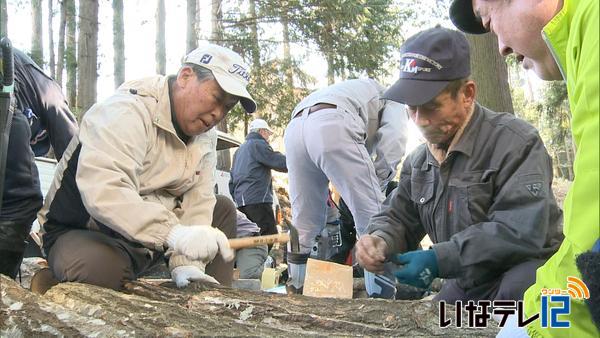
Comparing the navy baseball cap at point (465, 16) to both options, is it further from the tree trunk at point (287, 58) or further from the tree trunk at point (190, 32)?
the tree trunk at point (287, 58)

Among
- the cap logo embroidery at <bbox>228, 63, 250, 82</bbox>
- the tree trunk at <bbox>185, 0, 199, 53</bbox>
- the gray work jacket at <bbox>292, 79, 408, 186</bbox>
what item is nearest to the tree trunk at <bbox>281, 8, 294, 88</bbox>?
the tree trunk at <bbox>185, 0, 199, 53</bbox>

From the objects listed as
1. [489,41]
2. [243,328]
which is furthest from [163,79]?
[489,41]

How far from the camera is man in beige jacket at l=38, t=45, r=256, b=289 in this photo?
8.96ft

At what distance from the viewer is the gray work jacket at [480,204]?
245cm

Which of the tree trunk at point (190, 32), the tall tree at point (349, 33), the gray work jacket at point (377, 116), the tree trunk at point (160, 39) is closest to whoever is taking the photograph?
the gray work jacket at point (377, 116)

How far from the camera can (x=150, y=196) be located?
3.10 metres

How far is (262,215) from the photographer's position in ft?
25.4

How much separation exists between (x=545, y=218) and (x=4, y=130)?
2.15m

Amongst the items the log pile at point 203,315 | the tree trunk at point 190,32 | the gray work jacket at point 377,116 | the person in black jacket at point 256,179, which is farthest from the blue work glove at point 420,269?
the tree trunk at point 190,32

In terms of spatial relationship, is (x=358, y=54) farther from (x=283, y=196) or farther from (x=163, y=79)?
(x=163, y=79)

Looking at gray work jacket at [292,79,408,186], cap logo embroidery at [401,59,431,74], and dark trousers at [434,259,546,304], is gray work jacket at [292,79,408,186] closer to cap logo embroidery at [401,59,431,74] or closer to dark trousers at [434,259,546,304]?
cap logo embroidery at [401,59,431,74]

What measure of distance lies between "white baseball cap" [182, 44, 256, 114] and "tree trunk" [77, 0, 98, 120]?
18.5 feet

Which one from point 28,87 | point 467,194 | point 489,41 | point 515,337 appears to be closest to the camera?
point 515,337

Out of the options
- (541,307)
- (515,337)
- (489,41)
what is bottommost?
(515,337)
